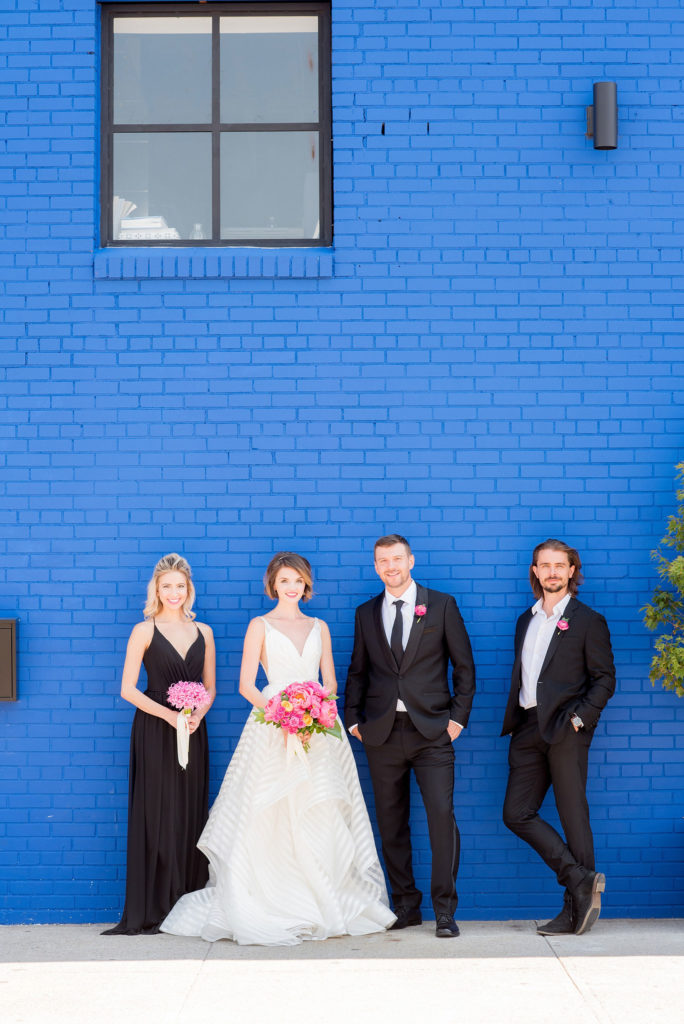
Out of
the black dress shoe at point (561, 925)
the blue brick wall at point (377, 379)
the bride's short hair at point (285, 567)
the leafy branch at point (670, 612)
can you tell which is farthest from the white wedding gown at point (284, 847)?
the leafy branch at point (670, 612)

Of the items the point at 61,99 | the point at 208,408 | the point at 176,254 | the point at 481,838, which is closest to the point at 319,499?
the point at 208,408

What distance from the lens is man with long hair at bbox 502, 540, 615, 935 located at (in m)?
5.95

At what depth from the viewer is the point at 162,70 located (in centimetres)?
684

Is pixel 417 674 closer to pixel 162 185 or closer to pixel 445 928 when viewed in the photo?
pixel 445 928

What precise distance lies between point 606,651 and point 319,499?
70.1 inches

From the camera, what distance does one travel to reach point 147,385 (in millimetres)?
6578

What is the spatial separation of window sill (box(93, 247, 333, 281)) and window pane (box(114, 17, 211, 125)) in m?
0.89

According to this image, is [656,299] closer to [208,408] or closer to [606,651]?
[606,651]

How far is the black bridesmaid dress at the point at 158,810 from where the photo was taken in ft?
19.9

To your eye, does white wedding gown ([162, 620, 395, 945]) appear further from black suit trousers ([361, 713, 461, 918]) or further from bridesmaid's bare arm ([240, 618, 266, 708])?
black suit trousers ([361, 713, 461, 918])

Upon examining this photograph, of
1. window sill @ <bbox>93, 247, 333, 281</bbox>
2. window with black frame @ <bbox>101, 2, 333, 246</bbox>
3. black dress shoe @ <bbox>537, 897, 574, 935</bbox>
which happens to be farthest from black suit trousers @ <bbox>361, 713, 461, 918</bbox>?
window with black frame @ <bbox>101, 2, 333, 246</bbox>

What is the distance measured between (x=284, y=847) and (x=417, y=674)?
1.11m

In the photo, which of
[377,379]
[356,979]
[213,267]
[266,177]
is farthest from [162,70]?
[356,979]

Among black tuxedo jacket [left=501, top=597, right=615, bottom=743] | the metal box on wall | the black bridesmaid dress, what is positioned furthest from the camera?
the metal box on wall
